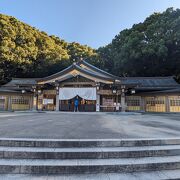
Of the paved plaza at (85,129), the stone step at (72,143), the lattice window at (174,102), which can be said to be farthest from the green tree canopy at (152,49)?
the stone step at (72,143)

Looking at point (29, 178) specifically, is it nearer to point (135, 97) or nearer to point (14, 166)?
point (14, 166)

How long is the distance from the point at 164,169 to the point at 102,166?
1266 millimetres

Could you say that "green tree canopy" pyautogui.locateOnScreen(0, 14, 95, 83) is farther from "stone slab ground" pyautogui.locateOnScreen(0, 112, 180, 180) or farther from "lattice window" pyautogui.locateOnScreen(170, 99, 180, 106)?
"stone slab ground" pyautogui.locateOnScreen(0, 112, 180, 180)

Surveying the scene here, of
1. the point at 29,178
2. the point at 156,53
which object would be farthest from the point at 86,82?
the point at 29,178

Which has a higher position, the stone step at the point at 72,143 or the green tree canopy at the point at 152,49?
the green tree canopy at the point at 152,49

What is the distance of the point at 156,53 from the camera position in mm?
22469

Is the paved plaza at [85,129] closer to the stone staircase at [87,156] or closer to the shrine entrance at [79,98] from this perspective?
the stone staircase at [87,156]

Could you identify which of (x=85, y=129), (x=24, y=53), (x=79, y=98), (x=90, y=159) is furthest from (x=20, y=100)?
(x=90, y=159)

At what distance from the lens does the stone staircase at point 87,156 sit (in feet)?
10.4

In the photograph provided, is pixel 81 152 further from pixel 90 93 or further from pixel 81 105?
pixel 81 105

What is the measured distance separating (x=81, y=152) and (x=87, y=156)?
0.16m

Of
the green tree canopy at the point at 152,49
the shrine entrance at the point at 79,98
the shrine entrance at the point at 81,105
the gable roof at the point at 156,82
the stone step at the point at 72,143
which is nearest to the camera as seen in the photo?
the stone step at the point at 72,143

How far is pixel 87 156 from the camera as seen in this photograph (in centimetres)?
361

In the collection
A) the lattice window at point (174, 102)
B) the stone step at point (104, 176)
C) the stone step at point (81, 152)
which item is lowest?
the stone step at point (104, 176)
